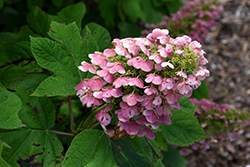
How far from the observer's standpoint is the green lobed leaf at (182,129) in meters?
1.56

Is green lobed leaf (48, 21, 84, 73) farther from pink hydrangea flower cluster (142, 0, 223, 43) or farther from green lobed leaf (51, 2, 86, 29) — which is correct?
pink hydrangea flower cluster (142, 0, 223, 43)

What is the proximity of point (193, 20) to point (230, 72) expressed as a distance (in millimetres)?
1870

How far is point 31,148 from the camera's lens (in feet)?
4.27

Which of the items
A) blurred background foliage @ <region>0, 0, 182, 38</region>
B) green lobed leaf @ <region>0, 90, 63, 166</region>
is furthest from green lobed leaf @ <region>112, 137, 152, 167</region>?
blurred background foliage @ <region>0, 0, 182, 38</region>

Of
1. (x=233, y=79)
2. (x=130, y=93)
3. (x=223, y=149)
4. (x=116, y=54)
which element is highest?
(x=116, y=54)

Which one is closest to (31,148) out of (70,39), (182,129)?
(70,39)

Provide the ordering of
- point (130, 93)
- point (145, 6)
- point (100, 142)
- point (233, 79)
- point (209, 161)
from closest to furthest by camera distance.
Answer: point (130, 93) → point (100, 142) → point (145, 6) → point (209, 161) → point (233, 79)

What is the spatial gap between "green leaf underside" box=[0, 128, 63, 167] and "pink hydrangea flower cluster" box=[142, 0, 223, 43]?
5.01 feet

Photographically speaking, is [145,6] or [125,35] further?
[125,35]

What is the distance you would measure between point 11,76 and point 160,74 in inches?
34.3

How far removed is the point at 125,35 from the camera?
2836mm

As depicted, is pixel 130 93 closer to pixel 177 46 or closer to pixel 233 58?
pixel 177 46

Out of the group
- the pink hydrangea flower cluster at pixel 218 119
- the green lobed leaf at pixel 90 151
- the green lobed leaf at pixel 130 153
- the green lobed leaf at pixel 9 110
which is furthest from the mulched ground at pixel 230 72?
the green lobed leaf at pixel 9 110

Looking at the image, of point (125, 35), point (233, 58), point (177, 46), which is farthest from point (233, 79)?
point (177, 46)
